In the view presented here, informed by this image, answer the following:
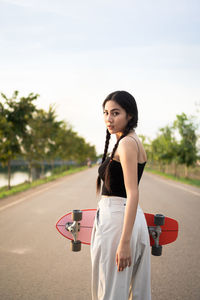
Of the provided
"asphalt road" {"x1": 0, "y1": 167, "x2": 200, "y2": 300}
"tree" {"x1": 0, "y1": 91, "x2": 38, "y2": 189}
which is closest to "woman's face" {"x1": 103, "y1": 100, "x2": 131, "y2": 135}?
"asphalt road" {"x1": 0, "y1": 167, "x2": 200, "y2": 300}

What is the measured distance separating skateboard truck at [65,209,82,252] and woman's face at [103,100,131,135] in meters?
0.79

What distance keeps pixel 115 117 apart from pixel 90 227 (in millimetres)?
1157

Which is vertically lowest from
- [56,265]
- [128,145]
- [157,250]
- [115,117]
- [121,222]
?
[56,265]

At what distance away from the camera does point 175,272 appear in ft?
10.7

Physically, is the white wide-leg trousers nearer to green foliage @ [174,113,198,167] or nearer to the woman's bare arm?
the woman's bare arm

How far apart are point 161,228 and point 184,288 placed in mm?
1163

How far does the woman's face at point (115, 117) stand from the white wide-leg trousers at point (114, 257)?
0.49 meters

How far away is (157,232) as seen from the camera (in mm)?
2037

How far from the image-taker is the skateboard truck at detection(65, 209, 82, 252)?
2.05m

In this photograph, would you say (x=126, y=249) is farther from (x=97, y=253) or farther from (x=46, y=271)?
(x=46, y=271)

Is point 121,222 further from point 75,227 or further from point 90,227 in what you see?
point 90,227

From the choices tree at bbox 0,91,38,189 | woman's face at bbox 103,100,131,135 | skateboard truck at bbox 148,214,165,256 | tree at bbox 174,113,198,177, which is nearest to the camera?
woman's face at bbox 103,100,131,135

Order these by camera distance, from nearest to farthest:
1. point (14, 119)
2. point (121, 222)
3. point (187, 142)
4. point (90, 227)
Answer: point (121, 222)
point (90, 227)
point (14, 119)
point (187, 142)

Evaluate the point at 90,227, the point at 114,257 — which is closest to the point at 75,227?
the point at 90,227
